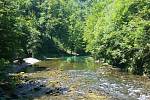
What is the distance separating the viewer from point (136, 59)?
52.3 meters

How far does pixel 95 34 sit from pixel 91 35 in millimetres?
12383

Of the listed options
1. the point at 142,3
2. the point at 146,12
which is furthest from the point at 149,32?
the point at 142,3

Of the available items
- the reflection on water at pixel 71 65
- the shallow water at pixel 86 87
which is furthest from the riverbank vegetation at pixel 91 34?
the shallow water at pixel 86 87

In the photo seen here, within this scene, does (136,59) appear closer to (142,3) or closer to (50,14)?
(142,3)

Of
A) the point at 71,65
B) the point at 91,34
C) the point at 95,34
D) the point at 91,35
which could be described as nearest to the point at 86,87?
the point at 71,65

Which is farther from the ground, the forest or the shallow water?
the forest

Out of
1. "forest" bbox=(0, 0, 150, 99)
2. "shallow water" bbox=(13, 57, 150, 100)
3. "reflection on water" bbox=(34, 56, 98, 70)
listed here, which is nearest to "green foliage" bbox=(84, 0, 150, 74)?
"forest" bbox=(0, 0, 150, 99)

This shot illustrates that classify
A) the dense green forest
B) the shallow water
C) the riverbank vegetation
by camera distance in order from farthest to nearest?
the riverbank vegetation, the dense green forest, the shallow water

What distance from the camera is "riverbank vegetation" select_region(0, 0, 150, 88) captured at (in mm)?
43750

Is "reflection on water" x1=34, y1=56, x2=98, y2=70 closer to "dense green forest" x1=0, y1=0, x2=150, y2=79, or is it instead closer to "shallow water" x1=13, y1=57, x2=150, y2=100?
"dense green forest" x1=0, y1=0, x2=150, y2=79

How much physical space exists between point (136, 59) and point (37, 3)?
90.9m

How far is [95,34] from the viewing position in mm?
81000

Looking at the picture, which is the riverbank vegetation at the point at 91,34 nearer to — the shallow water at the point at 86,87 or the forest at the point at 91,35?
the forest at the point at 91,35

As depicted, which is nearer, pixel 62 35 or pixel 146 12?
pixel 146 12
